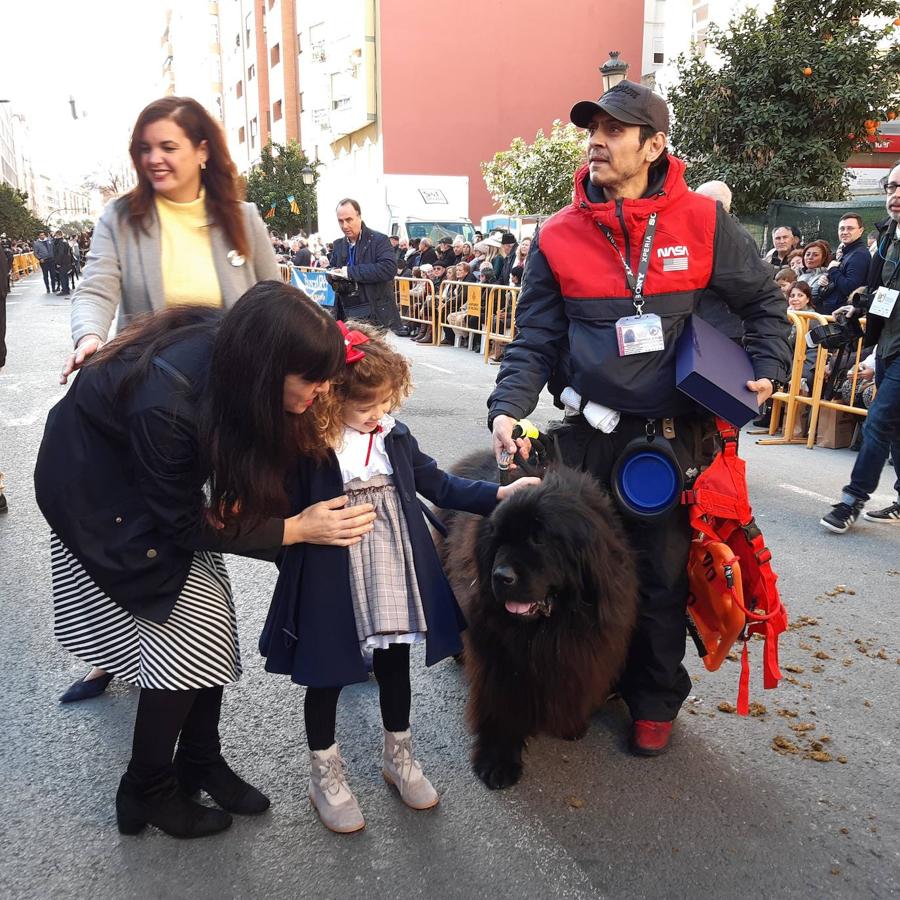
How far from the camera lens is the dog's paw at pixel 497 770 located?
2.71m

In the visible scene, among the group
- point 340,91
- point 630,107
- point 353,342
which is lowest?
point 353,342

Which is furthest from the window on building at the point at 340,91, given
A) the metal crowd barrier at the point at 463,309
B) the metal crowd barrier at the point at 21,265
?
the metal crowd barrier at the point at 463,309

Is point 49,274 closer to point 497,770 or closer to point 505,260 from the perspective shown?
point 505,260

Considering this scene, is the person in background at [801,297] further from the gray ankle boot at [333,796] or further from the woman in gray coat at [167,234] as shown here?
the gray ankle boot at [333,796]

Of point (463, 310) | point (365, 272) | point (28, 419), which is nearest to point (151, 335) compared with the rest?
point (365, 272)

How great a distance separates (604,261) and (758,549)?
43.2 inches

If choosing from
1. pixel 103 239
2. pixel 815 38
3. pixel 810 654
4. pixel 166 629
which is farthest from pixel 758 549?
pixel 815 38

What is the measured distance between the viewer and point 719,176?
1413cm

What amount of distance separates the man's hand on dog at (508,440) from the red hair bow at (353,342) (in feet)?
2.09

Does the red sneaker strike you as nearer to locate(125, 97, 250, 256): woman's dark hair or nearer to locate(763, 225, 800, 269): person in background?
locate(125, 97, 250, 256): woman's dark hair

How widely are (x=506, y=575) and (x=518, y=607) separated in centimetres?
14

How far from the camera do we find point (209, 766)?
260 cm

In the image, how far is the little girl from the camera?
7.80ft

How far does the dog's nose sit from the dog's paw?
74 centimetres
